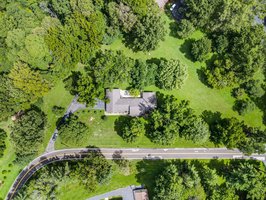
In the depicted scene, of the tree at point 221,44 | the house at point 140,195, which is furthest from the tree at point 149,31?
the house at point 140,195

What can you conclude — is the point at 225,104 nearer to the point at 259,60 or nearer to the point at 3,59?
the point at 259,60

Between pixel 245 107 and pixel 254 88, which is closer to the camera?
pixel 245 107

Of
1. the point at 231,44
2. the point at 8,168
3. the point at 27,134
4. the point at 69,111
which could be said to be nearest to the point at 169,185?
the point at 69,111

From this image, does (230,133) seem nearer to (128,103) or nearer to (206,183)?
(206,183)

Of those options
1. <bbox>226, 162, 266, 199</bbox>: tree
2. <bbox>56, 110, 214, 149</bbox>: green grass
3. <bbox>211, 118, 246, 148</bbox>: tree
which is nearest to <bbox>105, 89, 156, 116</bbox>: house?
<bbox>56, 110, 214, 149</bbox>: green grass

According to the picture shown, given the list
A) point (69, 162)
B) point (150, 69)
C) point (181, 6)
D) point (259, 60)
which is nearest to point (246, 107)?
point (259, 60)

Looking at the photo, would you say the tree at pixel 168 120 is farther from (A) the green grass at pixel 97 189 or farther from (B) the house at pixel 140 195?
(B) the house at pixel 140 195
